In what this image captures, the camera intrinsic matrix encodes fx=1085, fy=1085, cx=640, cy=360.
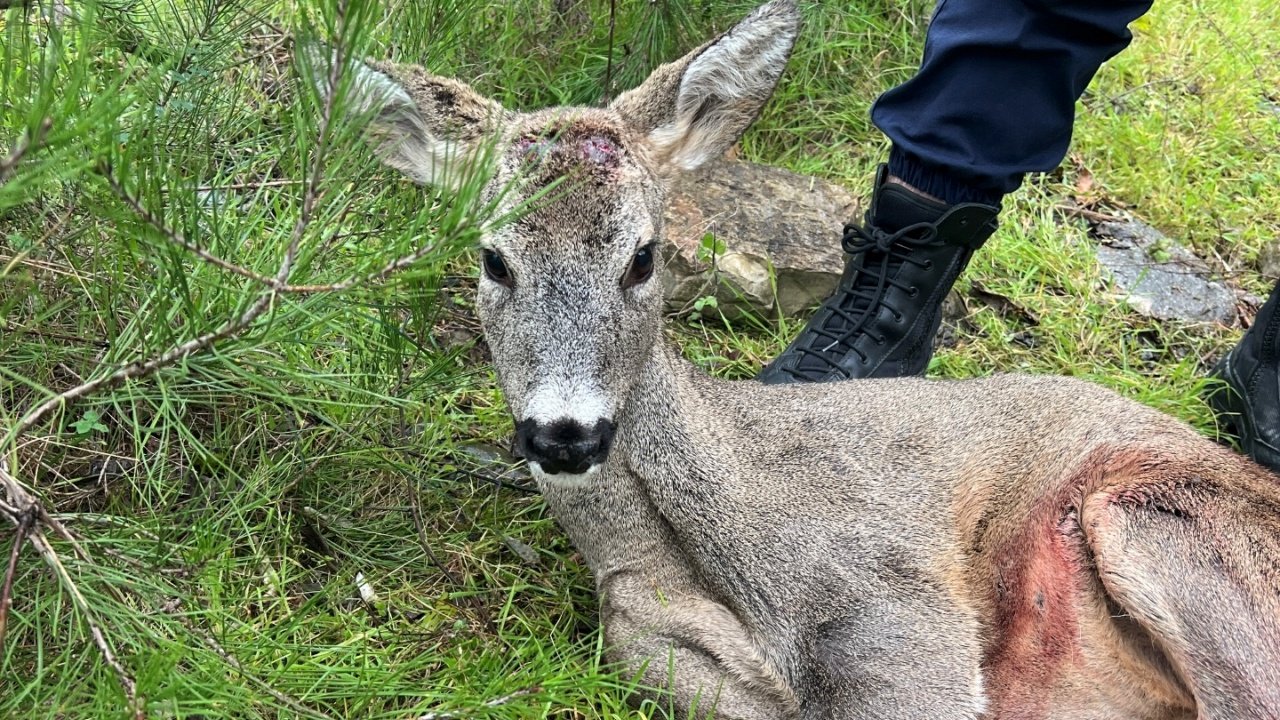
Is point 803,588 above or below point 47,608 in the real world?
below

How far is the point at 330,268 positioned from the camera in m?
2.91

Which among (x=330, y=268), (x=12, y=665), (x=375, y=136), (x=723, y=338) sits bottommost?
(x=723, y=338)

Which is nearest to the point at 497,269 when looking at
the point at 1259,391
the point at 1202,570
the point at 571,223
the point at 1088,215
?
the point at 571,223

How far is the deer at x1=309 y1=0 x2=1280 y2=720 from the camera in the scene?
290 cm

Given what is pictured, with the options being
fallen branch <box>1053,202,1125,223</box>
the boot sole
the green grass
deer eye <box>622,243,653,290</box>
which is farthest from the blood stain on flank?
fallen branch <box>1053,202,1125,223</box>

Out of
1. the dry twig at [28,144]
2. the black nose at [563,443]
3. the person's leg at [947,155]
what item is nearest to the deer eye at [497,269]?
the black nose at [563,443]

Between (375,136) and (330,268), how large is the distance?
469 millimetres

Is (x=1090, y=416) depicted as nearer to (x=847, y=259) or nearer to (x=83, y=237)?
(x=847, y=259)

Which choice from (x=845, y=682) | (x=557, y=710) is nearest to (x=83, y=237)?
(x=557, y=710)

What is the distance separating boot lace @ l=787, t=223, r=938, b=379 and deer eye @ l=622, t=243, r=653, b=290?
1.44 meters

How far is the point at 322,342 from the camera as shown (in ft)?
10.7

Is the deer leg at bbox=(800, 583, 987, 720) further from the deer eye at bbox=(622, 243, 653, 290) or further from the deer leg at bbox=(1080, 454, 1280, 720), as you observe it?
the deer eye at bbox=(622, 243, 653, 290)

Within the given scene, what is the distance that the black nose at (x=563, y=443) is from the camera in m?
2.75

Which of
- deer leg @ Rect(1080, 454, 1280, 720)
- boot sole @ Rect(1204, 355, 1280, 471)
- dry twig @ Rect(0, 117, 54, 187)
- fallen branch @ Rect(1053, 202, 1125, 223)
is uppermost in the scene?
dry twig @ Rect(0, 117, 54, 187)
